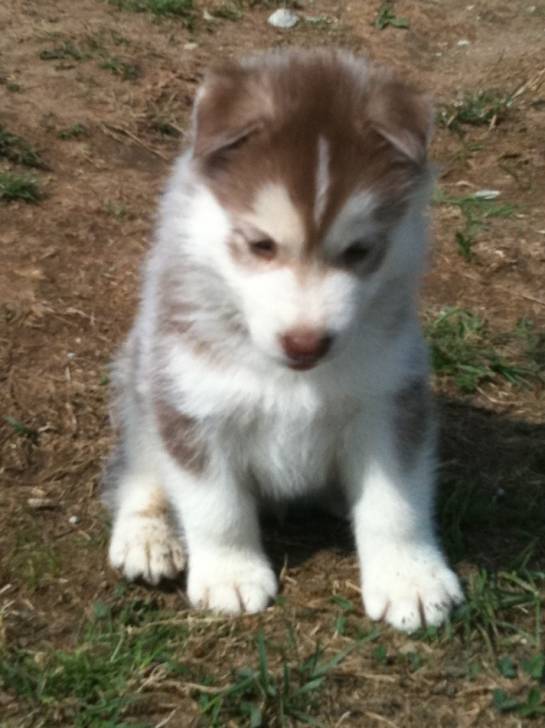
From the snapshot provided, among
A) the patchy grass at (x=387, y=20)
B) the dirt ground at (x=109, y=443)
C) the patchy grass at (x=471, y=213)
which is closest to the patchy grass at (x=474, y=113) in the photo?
the dirt ground at (x=109, y=443)

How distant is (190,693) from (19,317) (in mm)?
2431

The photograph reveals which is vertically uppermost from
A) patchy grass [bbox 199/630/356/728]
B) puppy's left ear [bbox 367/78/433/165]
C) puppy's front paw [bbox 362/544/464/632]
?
puppy's left ear [bbox 367/78/433/165]

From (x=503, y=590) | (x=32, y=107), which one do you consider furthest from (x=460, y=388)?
(x=32, y=107)

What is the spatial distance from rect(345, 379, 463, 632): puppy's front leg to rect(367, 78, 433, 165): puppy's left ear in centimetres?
81

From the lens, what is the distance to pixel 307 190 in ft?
10.5

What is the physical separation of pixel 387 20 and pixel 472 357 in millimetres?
4989

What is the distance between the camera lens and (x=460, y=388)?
530 centimetres

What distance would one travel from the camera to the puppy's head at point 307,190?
3.22 metres

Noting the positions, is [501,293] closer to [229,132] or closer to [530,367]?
[530,367]

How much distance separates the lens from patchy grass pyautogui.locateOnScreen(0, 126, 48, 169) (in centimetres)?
671

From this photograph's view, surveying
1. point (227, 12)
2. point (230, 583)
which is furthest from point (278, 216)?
point (227, 12)

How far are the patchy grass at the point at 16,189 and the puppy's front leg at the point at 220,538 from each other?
283 centimetres

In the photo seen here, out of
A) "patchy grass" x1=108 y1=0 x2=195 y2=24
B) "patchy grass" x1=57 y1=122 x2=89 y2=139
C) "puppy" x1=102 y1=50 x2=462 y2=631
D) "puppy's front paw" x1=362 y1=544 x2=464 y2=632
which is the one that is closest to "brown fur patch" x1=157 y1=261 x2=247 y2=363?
"puppy" x1=102 y1=50 x2=462 y2=631

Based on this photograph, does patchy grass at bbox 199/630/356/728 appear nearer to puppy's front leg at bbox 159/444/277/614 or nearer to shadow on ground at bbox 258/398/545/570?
puppy's front leg at bbox 159/444/277/614
